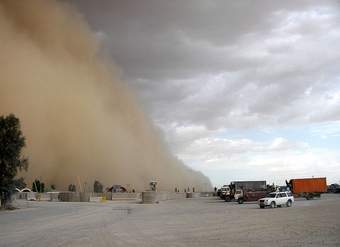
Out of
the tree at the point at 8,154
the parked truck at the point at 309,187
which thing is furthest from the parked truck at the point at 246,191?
the tree at the point at 8,154

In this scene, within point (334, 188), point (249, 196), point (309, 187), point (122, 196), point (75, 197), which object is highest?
point (334, 188)

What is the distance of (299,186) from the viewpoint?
44.8 meters

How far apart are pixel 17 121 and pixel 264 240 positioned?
25.3 meters

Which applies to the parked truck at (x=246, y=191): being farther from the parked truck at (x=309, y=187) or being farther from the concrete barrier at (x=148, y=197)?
the concrete barrier at (x=148, y=197)

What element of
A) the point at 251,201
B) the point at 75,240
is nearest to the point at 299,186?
the point at 251,201

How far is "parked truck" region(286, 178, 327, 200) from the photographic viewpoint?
43.9 m

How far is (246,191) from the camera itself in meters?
40.6

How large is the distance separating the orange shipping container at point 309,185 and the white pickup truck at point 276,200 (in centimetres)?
1324

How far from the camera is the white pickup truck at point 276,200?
3045 cm

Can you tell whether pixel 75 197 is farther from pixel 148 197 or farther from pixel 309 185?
pixel 309 185

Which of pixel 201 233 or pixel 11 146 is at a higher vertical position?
pixel 11 146

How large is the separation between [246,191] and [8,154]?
1934cm

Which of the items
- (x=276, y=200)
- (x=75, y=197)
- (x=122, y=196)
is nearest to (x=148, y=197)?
(x=75, y=197)

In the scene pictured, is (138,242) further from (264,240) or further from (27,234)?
(27,234)
